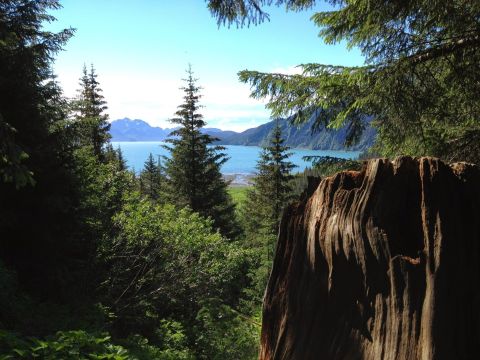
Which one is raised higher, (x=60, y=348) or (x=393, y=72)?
(x=393, y=72)

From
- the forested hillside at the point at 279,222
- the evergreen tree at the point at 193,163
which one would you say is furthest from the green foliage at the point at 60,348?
the evergreen tree at the point at 193,163

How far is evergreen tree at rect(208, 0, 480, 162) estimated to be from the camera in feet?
17.0

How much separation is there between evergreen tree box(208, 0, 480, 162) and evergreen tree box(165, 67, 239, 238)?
17.0 meters

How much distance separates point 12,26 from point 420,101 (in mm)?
9870

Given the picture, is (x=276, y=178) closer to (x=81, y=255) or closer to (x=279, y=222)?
(x=279, y=222)

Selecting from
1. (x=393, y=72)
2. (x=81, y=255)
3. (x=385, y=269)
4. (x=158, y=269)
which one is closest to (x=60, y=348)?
(x=385, y=269)

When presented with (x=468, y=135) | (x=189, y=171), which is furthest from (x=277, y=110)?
(x=189, y=171)

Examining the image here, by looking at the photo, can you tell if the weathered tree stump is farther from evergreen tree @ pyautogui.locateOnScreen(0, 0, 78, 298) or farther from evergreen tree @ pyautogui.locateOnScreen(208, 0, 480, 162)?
evergreen tree @ pyautogui.locateOnScreen(0, 0, 78, 298)

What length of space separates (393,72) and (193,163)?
18.9 meters

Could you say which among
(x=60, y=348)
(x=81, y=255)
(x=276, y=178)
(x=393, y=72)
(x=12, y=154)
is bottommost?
(x=81, y=255)

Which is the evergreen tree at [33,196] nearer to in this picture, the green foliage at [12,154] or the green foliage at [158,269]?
the green foliage at [158,269]

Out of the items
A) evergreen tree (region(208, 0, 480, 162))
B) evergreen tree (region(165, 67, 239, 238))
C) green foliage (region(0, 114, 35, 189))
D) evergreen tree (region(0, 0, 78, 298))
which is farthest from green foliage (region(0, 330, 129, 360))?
evergreen tree (region(165, 67, 239, 238))

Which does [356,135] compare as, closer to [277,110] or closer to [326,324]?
[277,110]

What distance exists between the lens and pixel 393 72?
520 centimetres
